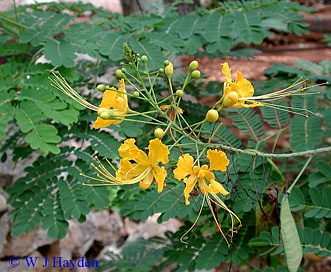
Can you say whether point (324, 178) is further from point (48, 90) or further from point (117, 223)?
point (117, 223)

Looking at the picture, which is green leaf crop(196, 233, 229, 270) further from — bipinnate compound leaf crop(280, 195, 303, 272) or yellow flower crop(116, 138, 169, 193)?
yellow flower crop(116, 138, 169, 193)

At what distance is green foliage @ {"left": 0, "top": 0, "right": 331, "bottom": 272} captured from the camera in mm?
1457

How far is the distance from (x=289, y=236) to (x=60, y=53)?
46.0 inches

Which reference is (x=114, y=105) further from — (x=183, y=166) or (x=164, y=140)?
(x=164, y=140)

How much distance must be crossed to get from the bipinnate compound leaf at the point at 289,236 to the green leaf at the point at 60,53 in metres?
1.06

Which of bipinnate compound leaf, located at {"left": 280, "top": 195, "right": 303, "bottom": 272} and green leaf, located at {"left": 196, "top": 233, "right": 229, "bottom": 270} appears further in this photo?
green leaf, located at {"left": 196, "top": 233, "right": 229, "bottom": 270}

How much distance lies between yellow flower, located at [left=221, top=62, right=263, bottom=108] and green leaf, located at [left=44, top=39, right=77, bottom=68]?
877 mm

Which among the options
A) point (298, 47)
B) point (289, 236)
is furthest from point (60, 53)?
point (298, 47)

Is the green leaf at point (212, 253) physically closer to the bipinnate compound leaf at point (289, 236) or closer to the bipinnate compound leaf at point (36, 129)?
the bipinnate compound leaf at point (289, 236)

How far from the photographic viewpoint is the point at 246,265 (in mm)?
1801

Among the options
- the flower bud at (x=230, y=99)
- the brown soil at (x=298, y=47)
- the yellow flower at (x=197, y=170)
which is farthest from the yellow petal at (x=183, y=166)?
the brown soil at (x=298, y=47)

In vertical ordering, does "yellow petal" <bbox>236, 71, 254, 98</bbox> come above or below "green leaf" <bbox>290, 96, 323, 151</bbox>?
above

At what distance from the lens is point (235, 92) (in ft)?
3.16

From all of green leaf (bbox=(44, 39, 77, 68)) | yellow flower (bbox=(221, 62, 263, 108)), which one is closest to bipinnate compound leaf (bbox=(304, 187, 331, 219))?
yellow flower (bbox=(221, 62, 263, 108))
